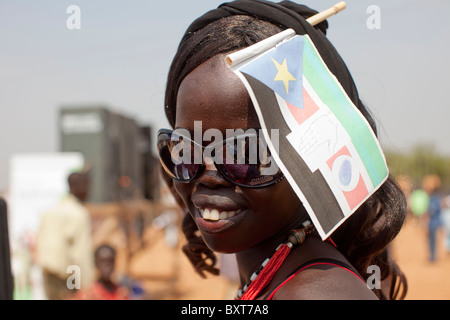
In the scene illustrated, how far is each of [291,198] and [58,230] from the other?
4.02 meters

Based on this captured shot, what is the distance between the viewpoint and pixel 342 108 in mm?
1198

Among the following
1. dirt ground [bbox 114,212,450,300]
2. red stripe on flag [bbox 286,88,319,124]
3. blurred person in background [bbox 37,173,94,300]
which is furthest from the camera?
dirt ground [bbox 114,212,450,300]

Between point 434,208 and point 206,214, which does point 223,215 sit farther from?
point 434,208

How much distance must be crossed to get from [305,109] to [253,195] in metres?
0.27

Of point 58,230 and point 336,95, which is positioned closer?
point 336,95

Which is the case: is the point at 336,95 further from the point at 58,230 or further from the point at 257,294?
the point at 58,230

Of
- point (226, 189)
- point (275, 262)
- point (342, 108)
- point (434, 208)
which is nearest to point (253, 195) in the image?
point (226, 189)

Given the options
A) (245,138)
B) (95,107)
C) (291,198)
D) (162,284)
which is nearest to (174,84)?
(245,138)

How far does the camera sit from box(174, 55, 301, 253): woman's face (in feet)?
3.92

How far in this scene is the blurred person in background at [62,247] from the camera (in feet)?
15.5

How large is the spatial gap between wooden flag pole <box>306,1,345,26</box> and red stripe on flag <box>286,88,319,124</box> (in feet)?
1.07

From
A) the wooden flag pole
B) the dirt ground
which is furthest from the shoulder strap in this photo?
the dirt ground

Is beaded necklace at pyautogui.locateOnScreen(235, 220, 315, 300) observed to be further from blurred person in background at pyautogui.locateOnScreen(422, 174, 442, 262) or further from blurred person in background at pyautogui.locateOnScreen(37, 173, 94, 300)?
blurred person in background at pyautogui.locateOnScreen(422, 174, 442, 262)

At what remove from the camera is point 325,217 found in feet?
3.66
